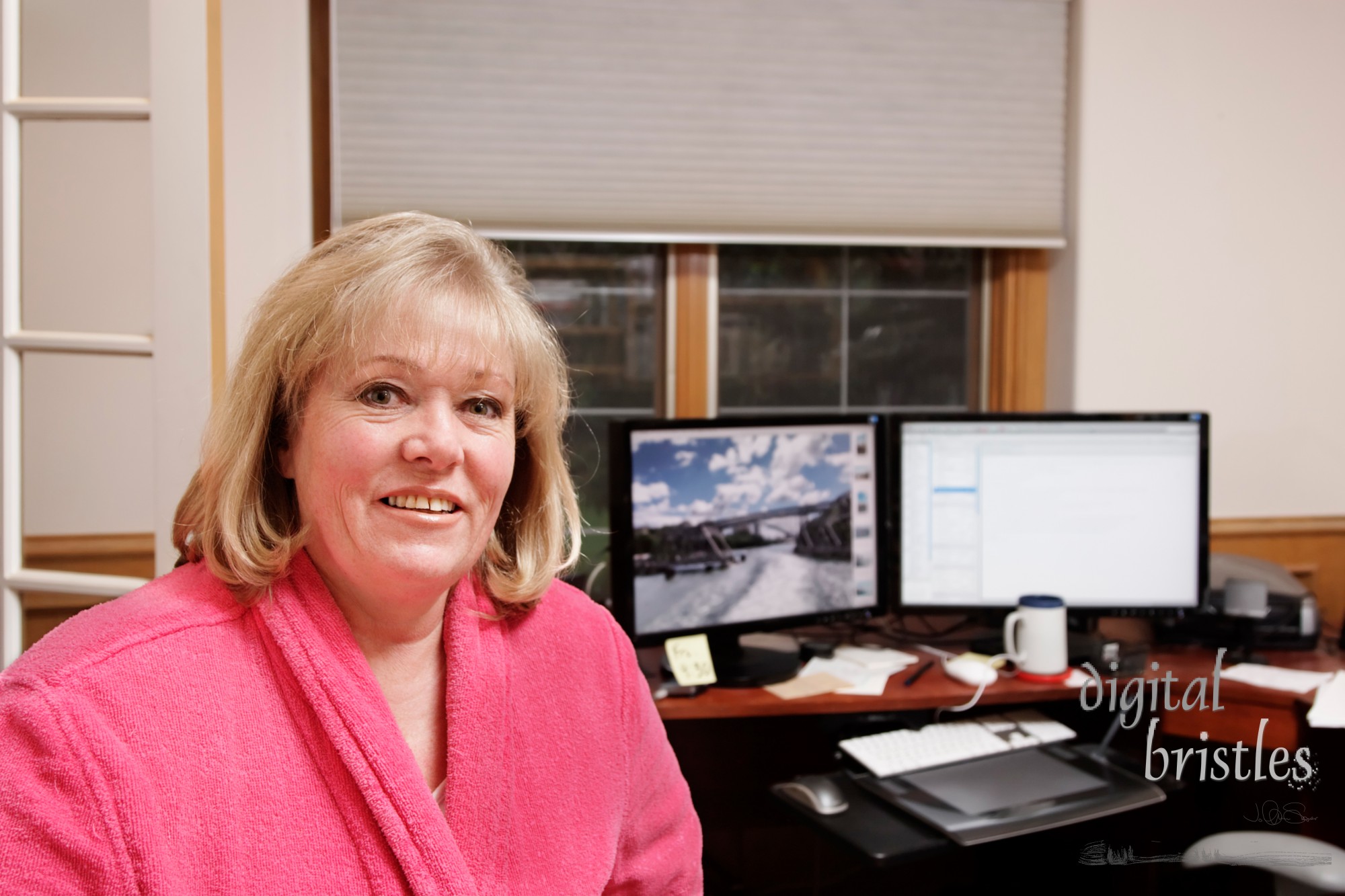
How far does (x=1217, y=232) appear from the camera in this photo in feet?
8.07

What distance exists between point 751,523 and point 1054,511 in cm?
64

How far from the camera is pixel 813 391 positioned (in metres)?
2.60

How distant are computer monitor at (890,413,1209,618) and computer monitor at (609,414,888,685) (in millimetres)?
107

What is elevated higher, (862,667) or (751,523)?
(751,523)

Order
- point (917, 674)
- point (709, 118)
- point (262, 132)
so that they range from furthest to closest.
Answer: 1. point (709, 118)
2. point (262, 132)
3. point (917, 674)

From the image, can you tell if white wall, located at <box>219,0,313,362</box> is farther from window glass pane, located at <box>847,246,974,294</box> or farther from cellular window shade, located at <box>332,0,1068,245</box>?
window glass pane, located at <box>847,246,974,294</box>

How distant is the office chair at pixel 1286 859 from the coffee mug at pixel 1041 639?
61 cm

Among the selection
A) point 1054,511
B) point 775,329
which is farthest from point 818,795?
point 775,329

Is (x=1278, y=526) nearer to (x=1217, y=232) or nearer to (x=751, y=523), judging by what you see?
(x=1217, y=232)

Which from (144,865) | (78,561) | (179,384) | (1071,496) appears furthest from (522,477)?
(1071,496)

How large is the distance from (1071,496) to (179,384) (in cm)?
164

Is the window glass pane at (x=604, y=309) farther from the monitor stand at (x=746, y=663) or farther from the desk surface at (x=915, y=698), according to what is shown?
the desk surface at (x=915, y=698)

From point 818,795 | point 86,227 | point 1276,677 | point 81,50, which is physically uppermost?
point 81,50

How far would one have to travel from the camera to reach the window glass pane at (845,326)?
255 centimetres
